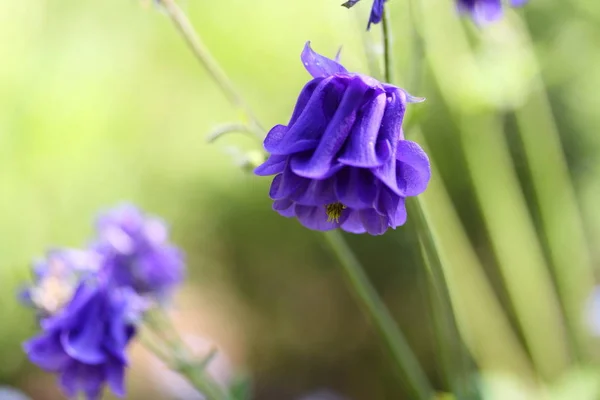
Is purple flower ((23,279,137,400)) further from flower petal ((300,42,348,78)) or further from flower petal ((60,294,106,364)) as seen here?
flower petal ((300,42,348,78))

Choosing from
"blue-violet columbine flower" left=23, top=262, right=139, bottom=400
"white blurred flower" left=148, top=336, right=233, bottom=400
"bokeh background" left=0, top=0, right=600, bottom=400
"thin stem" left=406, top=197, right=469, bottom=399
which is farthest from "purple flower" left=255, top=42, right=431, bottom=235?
"white blurred flower" left=148, top=336, right=233, bottom=400

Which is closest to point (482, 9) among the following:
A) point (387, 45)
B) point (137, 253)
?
point (387, 45)

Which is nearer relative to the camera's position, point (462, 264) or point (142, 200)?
point (462, 264)

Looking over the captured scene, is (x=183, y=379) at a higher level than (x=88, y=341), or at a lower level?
higher

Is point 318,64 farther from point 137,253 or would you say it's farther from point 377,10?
point 137,253

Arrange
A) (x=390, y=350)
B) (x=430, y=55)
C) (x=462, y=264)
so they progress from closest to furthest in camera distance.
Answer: (x=390, y=350) < (x=430, y=55) < (x=462, y=264)

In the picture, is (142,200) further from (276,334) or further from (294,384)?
(294,384)

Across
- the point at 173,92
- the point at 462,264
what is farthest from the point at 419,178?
the point at 173,92
